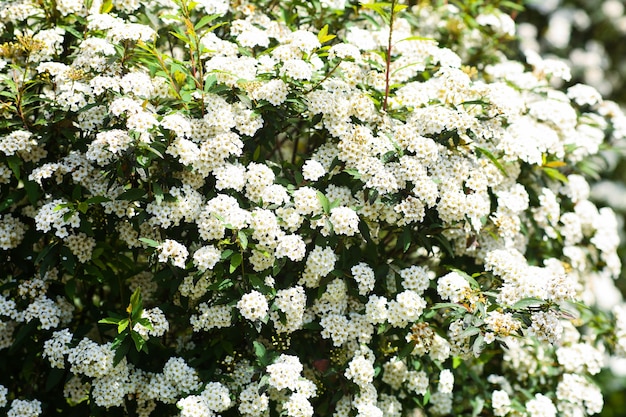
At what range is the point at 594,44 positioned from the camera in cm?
834

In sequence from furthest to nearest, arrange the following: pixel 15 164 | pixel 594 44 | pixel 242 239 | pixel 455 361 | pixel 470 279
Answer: pixel 594 44 < pixel 455 361 < pixel 470 279 < pixel 15 164 < pixel 242 239

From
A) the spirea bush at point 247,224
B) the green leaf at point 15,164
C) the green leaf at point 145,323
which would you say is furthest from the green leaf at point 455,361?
the green leaf at point 15,164

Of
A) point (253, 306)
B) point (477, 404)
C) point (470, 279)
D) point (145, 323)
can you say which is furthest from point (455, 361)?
point (145, 323)

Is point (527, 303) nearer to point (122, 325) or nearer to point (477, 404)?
point (477, 404)

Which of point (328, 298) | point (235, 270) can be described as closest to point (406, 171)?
point (328, 298)

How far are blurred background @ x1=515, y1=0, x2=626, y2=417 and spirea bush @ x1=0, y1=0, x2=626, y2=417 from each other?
394cm

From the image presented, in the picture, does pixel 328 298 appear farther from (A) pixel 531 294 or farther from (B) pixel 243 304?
(A) pixel 531 294

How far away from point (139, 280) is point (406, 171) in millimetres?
1527

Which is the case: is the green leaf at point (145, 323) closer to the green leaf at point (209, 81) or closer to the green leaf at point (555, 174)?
the green leaf at point (209, 81)

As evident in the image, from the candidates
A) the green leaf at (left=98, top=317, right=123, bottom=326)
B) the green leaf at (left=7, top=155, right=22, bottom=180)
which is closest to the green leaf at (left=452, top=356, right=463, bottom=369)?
the green leaf at (left=98, top=317, right=123, bottom=326)

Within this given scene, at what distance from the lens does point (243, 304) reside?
10.3 feet

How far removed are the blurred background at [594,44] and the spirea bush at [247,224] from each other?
12.9 feet

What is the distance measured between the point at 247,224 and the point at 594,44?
21.5ft

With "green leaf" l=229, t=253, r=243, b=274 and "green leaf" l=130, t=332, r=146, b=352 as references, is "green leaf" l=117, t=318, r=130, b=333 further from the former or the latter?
"green leaf" l=229, t=253, r=243, b=274
